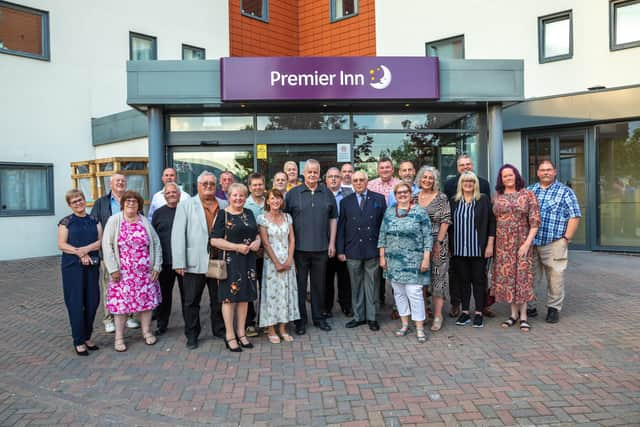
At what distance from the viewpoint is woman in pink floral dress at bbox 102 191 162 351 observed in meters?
4.75

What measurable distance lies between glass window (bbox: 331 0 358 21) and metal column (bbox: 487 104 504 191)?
8568mm

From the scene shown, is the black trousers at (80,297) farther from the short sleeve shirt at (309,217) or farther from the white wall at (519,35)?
the white wall at (519,35)

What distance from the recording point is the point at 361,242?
17.5 feet

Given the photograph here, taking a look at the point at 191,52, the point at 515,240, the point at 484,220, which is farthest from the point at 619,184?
the point at 191,52

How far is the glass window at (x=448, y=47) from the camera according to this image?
13.3 metres

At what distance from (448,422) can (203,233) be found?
2.88 m

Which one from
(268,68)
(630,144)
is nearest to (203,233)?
(268,68)

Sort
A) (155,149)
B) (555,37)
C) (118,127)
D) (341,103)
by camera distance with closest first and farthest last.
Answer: (155,149) → (341,103) → (555,37) → (118,127)

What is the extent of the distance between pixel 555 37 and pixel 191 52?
1093cm

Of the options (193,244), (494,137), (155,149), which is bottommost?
(193,244)

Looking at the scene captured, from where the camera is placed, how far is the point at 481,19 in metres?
12.6

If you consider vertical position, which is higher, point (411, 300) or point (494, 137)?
point (494, 137)

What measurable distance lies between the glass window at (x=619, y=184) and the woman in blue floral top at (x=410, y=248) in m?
8.41

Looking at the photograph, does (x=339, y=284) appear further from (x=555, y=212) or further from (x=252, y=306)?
(x=555, y=212)
